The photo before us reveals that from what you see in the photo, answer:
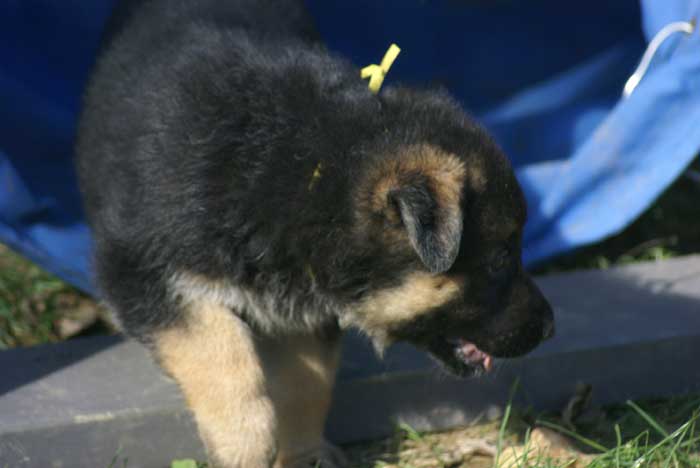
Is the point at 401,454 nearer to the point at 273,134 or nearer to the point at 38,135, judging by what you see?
the point at 273,134

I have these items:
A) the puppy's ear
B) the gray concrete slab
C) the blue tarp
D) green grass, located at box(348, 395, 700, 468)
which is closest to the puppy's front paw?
green grass, located at box(348, 395, 700, 468)

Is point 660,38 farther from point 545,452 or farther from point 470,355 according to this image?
point 545,452

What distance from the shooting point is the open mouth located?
12.3 ft

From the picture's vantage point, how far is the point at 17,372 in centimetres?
417

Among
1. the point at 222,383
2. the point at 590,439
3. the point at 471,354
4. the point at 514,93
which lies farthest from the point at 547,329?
the point at 514,93

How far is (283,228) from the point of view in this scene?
348cm

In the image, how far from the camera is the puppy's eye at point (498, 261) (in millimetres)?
3574

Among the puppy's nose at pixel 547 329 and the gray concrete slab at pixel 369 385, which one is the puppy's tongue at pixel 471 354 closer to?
the puppy's nose at pixel 547 329

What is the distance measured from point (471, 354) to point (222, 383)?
873 mm

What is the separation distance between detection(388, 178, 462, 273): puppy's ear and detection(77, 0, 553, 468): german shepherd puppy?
0.03 m

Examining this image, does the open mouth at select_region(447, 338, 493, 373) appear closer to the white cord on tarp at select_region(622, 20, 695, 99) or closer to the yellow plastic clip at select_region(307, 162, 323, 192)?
the yellow plastic clip at select_region(307, 162, 323, 192)

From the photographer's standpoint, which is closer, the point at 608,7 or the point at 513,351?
the point at 513,351

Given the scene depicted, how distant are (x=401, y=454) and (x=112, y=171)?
149 centimetres

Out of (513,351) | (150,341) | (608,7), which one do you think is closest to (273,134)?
(150,341)
